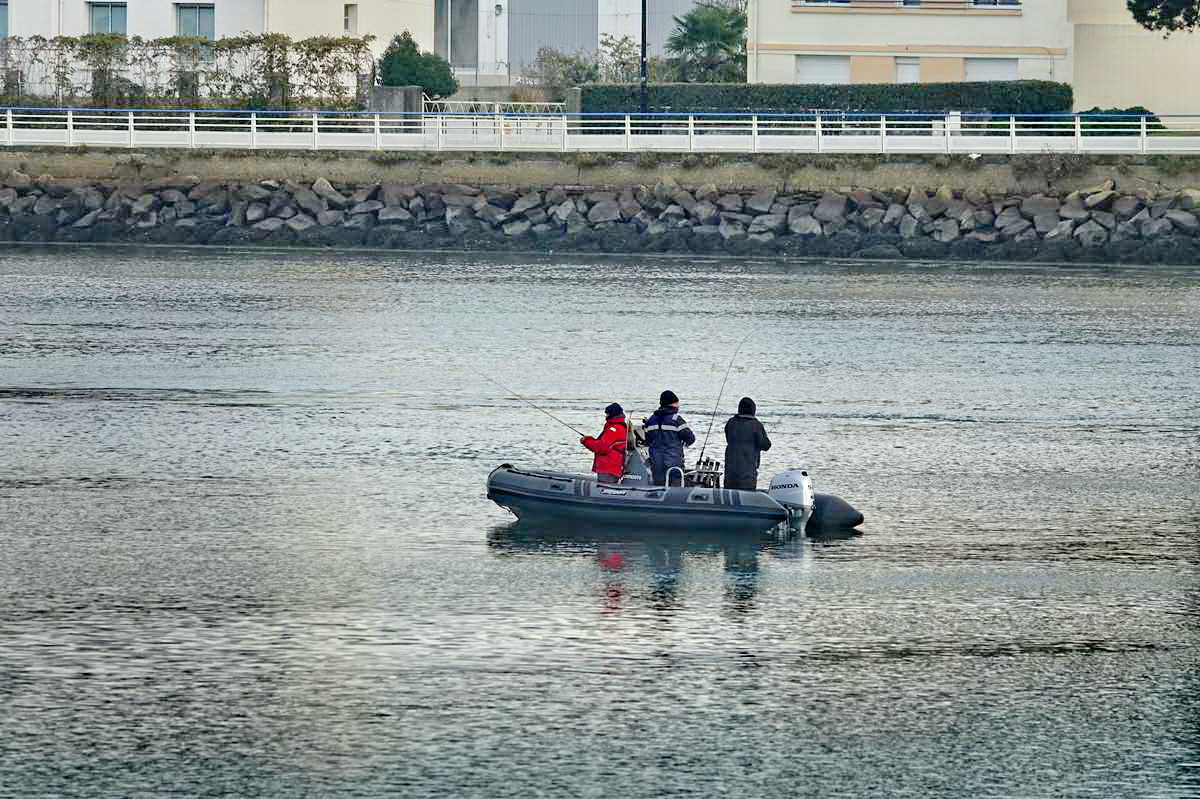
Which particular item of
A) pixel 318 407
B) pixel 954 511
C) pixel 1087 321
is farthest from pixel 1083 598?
pixel 1087 321

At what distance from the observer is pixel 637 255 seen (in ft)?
169

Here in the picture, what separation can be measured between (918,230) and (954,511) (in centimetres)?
3178

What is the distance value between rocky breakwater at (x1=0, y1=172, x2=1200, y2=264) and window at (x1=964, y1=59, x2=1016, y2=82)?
950 centimetres

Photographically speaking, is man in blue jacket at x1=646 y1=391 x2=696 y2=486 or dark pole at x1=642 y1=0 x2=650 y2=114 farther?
dark pole at x1=642 y1=0 x2=650 y2=114

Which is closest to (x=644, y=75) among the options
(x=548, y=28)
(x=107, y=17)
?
(x=107, y=17)

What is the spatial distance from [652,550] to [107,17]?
1938 inches

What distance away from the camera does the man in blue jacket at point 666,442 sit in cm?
1738

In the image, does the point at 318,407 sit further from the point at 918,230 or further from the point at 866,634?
the point at 918,230

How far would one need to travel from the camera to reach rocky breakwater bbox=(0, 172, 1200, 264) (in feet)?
159

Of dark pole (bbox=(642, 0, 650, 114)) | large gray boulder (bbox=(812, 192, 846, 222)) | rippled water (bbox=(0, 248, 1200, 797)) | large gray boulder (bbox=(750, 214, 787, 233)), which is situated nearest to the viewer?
rippled water (bbox=(0, 248, 1200, 797))

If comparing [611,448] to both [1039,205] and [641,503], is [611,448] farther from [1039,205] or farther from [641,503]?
[1039,205]

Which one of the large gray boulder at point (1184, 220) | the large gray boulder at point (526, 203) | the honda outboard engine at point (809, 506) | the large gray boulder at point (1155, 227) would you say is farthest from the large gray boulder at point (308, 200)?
the honda outboard engine at point (809, 506)

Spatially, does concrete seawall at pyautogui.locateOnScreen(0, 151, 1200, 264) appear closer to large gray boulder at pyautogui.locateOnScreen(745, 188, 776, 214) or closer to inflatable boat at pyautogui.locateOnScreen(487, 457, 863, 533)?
large gray boulder at pyautogui.locateOnScreen(745, 188, 776, 214)

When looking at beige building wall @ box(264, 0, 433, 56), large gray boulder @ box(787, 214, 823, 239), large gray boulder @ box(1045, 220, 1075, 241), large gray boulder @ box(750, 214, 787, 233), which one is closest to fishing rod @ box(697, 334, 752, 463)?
large gray boulder @ box(787, 214, 823, 239)
